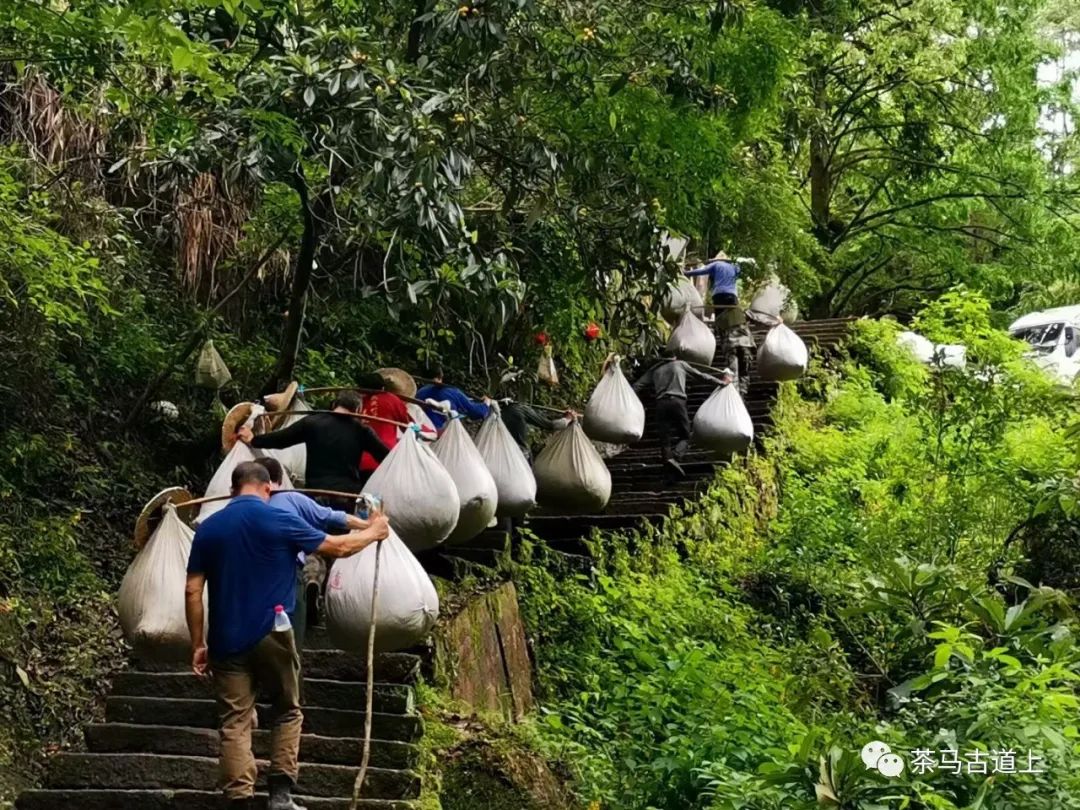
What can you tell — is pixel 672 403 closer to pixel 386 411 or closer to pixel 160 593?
pixel 386 411

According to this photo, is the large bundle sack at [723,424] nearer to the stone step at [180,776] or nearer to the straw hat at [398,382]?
the straw hat at [398,382]

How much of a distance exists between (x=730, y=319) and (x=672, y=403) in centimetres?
276

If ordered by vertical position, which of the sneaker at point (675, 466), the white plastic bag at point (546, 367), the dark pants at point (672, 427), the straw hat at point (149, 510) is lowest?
the straw hat at point (149, 510)

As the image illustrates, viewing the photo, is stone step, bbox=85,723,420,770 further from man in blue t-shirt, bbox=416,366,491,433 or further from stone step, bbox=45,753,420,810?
man in blue t-shirt, bbox=416,366,491,433

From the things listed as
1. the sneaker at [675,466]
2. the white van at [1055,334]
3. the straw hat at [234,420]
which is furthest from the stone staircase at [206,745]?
the white van at [1055,334]

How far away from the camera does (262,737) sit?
7.18 metres

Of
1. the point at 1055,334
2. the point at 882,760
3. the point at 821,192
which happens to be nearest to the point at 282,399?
the point at 882,760

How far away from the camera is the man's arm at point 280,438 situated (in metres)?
7.92

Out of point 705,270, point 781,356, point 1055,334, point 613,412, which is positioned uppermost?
point 1055,334

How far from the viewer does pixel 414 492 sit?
7402 millimetres

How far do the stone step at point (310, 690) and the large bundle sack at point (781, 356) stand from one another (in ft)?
24.3

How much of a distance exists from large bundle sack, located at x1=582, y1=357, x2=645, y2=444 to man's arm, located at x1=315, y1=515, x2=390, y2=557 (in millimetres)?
4584

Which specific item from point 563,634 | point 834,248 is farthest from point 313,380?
point 834,248

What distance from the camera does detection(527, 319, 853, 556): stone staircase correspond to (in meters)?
11.7
